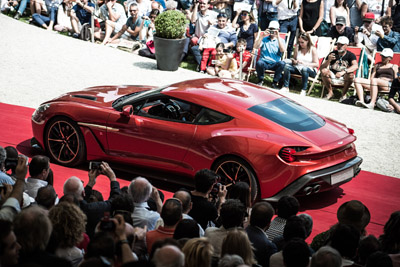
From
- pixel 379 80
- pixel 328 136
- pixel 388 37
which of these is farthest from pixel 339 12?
pixel 328 136

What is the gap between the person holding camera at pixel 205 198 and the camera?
21.9 feet

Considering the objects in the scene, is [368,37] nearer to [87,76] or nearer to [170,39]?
[170,39]

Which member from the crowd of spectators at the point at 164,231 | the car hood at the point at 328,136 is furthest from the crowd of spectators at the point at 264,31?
the crowd of spectators at the point at 164,231

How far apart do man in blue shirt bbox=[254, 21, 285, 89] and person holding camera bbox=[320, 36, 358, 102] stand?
1156 mm

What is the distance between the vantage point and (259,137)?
823 centimetres

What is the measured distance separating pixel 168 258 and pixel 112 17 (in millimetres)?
15580

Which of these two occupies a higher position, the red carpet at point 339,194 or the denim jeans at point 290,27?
the denim jeans at point 290,27

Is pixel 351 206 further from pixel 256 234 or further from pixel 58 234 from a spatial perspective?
pixel 58 234

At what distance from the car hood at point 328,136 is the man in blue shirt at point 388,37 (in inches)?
285

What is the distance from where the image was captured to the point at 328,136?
8.55 meters

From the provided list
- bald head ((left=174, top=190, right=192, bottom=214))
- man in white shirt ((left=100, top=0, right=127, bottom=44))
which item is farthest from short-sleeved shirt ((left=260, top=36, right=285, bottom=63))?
bald head ((left=174, top=190, right=192, bottom=214))

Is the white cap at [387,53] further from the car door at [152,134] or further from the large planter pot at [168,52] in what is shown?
the car door at [152,134]

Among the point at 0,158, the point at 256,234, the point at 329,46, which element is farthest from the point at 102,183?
the point at 329,46

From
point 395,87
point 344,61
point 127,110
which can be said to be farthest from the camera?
point 344,61
